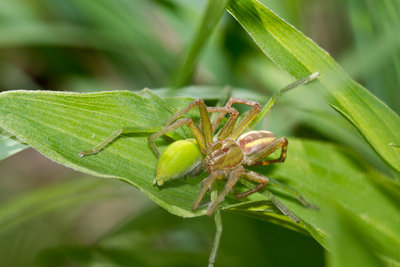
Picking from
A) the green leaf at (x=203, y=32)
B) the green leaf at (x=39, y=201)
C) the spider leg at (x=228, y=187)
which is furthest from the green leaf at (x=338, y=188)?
the green leaf at (x=39, y=201)

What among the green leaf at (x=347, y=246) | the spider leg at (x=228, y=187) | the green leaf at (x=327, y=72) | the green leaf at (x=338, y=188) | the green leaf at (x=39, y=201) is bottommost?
the green leaf at (x=39, y=201)

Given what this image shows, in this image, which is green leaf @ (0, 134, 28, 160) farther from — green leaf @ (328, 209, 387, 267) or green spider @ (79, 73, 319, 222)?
green leaf @ (328, 209, 387, 267)

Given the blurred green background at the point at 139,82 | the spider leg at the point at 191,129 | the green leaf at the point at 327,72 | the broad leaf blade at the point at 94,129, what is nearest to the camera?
the broad leaf blade at the point at 94,129

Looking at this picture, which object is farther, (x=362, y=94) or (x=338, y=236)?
(x=362, y=94)

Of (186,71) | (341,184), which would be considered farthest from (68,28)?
(341,184)

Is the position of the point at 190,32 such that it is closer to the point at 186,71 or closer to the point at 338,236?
the point at 186,71

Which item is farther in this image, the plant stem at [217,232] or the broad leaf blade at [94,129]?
the plant stem at [217,232]

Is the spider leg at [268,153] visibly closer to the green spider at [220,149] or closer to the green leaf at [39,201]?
the green spider at [220,149]

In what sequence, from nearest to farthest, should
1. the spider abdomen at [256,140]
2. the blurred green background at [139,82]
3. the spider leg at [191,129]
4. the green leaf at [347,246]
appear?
1. the green leaf at [347,246]
2. the spider leg at [191,129]
3. the spider abdomen at [256,140]
4. the blurred green background at [139,82]
